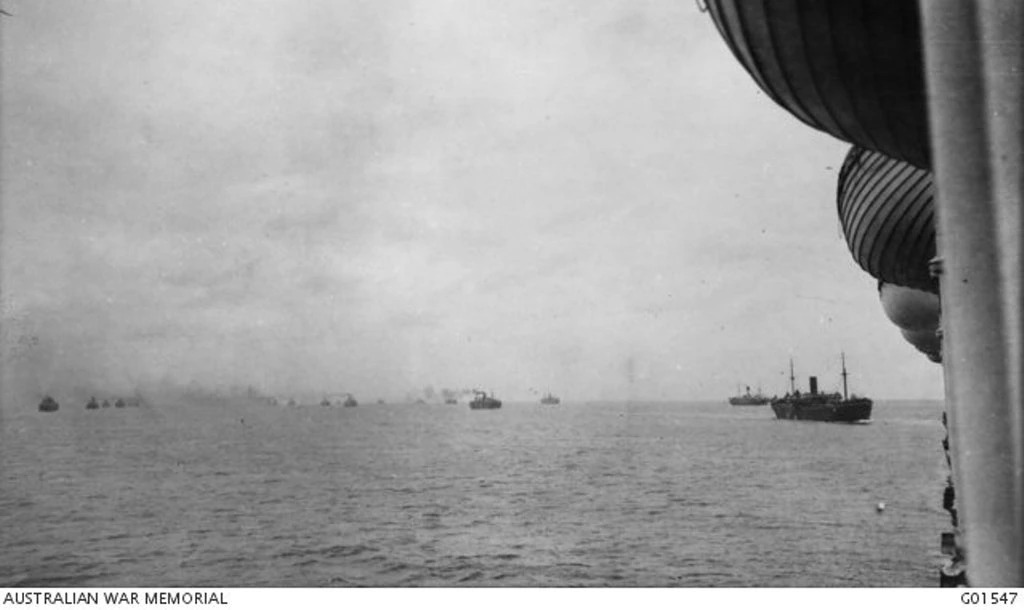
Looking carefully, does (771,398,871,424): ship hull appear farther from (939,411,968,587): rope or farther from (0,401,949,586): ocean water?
(939,411,968,587): rope

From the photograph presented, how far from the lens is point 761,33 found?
648 cm

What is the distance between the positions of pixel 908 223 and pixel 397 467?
5176 centimetres

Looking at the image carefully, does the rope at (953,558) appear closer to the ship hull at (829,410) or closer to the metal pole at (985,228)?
the metal pole at (985,228)

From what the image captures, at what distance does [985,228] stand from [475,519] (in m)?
32.7

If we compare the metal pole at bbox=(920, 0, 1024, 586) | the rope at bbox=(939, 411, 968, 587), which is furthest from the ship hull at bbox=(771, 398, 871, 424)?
the metal pole at bbox=(920, 0, 1024, 586)

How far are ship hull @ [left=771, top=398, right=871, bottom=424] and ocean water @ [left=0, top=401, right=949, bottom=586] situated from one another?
44369 millimetres

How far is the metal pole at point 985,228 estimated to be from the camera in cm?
488

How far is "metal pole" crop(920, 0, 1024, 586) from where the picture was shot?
192 inches

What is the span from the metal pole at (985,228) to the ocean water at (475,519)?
67.7 ft

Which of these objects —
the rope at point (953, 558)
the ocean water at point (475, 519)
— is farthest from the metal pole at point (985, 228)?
the ocean water at point (475, 519)

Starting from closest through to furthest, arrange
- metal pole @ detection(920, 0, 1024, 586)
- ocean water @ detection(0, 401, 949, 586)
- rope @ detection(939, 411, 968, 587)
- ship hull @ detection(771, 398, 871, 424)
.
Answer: metal pole @ detection(920, 0, 1024, 586), rope @ detection(939, 411, 968, 587), ocean water @ detection(0, 401, 949, 586), ship hull @ detection(771, 398, 871, 424)

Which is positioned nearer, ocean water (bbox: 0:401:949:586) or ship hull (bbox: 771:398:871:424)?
ocean water (bbox: 0:401:949:586)

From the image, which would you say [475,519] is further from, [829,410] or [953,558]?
[829,410]

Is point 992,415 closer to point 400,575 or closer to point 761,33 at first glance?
point 761,33
